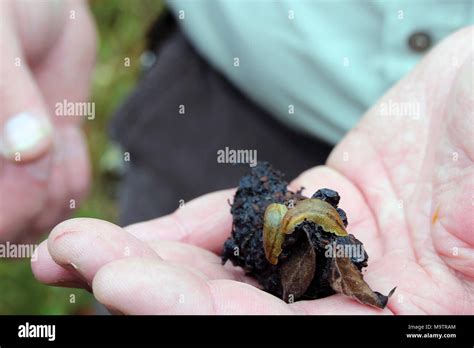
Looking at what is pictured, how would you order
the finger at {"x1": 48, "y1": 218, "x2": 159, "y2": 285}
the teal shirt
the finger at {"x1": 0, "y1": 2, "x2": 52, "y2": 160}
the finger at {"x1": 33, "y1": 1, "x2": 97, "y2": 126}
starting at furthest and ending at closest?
the finger at {"x1": 33, "y1": 1, "x2": 97, "y2": 126}
the teal shirt
the finger at {"x1": 0, "y1": 2, "x2": 52, "y2": 160}
the finger at {"x1": 48, "y1": 218, "x2": 159, "y2": 285}

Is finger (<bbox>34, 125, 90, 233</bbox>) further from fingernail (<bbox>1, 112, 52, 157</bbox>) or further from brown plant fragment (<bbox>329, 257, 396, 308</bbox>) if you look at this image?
brown plant fragment (<bbox>329, 257, 396, 308</bbox>)

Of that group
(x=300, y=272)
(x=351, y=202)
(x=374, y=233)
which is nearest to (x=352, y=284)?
(x=300, y=272)

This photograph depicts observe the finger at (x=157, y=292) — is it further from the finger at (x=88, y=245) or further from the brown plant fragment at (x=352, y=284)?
the brown plant fragment at (x=352, y=284)

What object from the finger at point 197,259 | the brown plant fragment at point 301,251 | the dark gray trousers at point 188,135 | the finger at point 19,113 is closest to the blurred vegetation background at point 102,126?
the dark gray trousers at point 188,135

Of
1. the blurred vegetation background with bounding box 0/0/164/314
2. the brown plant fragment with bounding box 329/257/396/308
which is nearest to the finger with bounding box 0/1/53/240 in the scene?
the brown plant fragment with bounding box 329/257/396/308

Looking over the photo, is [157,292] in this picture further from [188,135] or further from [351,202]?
[188,135]

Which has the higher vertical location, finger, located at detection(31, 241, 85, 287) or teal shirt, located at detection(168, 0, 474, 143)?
teal shirt, located at detection(168, 0, 474, 143)

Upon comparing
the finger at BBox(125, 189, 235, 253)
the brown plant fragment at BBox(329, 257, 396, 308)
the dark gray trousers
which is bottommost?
the brown plant fragment at BBox(329, 257, 396, 308)
